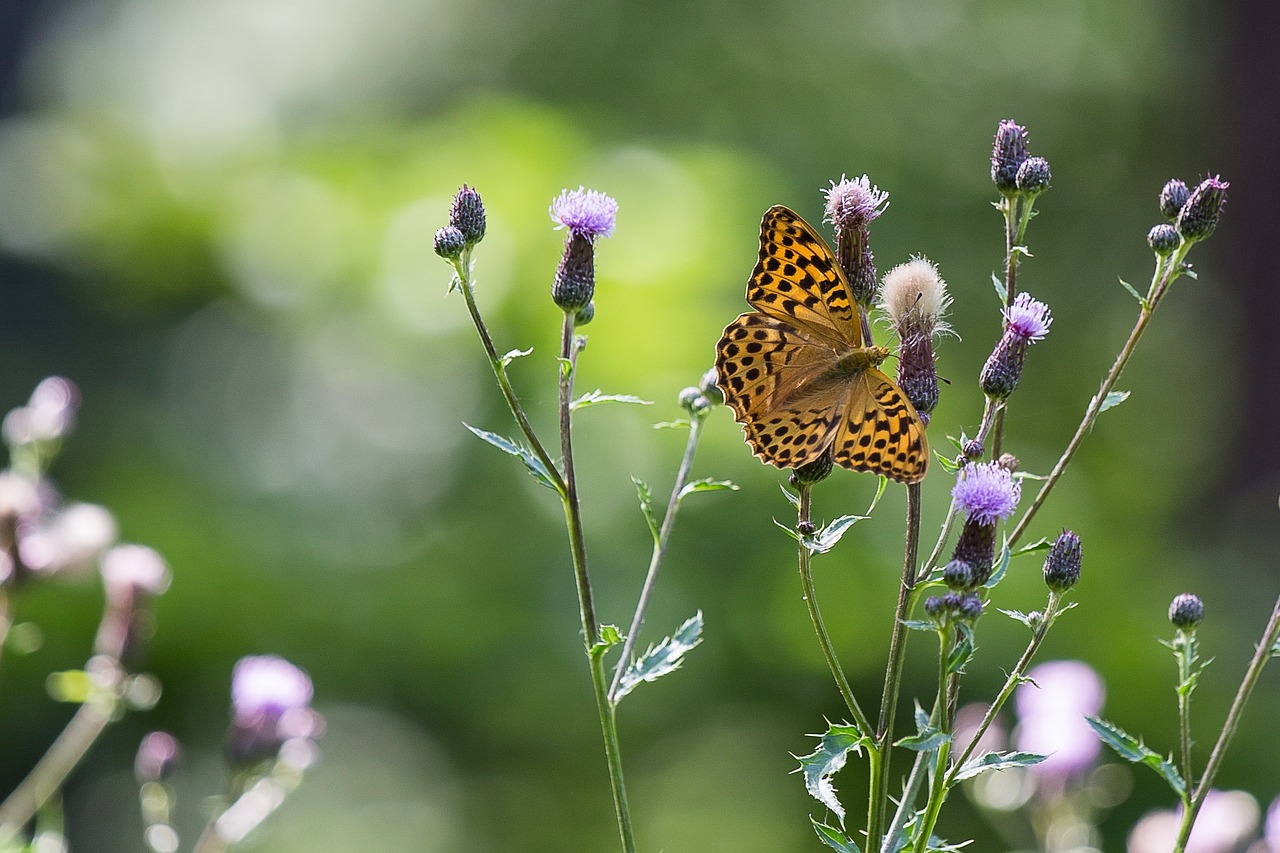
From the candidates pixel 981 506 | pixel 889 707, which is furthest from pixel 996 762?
pixel 981 506

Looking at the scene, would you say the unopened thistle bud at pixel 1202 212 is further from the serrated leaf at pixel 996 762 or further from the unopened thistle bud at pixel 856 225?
the serrated leaf at pixel 996 762

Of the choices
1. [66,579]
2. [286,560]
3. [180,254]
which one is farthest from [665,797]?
[180,254]

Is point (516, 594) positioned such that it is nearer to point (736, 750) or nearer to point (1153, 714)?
point (736, 750)

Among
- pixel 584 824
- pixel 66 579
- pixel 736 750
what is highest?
pixel 66 579

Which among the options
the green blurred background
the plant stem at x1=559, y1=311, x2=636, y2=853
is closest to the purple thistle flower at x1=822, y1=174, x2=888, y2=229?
the plant stem at x1=559, y1=311, x2=636, y2=853

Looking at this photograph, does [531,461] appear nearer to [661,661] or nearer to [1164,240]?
[661,661]
